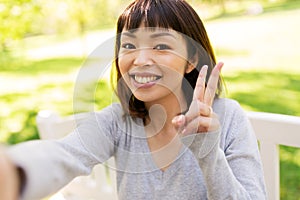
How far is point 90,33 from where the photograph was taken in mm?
4527

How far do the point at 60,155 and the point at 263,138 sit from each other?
0.63 meters

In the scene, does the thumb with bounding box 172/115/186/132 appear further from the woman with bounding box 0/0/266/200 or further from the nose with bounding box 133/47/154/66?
the nose with bounding box 133/47/154/66

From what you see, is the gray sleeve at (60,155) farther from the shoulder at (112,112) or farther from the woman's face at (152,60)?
the woman's face at (152,60)

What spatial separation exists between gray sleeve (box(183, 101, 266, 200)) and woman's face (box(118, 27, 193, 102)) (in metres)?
0.12

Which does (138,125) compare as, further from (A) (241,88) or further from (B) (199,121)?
(A) (241,88)

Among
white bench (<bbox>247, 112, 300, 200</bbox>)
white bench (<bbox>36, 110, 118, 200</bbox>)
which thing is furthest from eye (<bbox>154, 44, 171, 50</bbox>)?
white bench (<bbox>36, 110, 118, 200</bbox>)

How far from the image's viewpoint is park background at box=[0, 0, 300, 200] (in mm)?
1840

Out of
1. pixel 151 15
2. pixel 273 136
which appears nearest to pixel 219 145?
pixel 151 15

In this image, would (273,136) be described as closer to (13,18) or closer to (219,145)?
(219,145)

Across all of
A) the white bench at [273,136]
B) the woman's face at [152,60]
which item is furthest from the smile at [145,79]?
the white bench at [273,136]

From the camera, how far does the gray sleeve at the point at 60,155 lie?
0.26m

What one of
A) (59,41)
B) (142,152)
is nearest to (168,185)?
(142,152)

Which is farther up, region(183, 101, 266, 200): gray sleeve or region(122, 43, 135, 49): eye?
region(122, 43, 135, 49): eye

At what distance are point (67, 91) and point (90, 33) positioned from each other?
134cm
